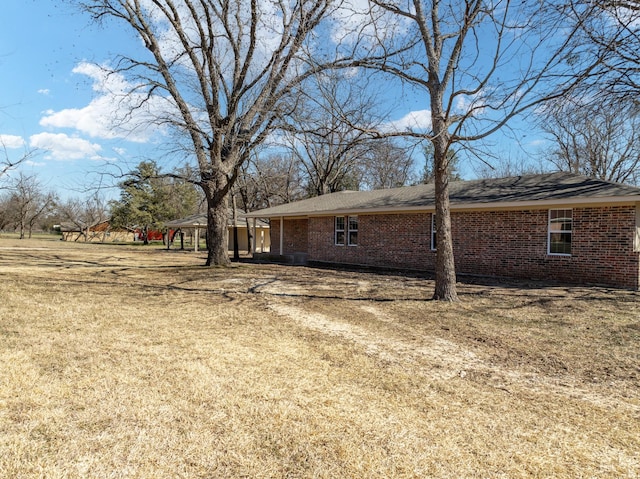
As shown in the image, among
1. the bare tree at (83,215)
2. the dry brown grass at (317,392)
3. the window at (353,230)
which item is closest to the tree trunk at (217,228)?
the window at (353,230)

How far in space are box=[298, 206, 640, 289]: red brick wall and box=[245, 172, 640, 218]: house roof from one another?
59 centimetres

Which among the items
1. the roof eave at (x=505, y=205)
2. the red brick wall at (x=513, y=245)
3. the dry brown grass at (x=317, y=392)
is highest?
the roof eave at (x=505, y=205)

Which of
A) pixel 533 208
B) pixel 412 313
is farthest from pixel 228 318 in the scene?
pixel 533 208

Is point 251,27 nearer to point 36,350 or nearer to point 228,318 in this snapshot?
point 228,318

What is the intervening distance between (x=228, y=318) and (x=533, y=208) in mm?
9989

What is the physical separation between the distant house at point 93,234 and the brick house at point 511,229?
49.1 m

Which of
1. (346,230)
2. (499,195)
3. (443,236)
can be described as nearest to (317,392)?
(443,236)

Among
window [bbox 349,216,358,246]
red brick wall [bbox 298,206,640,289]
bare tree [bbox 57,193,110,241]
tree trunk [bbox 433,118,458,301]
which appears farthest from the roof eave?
bare tree [bbox 57,193,110,241]

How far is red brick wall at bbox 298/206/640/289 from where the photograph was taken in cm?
A: 1077

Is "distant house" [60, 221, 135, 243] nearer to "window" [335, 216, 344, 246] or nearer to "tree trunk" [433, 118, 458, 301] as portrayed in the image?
"window" [335, 216, 344, 246]

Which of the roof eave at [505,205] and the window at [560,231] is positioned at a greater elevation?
the roof eave at [505,205]

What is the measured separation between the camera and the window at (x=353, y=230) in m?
17.7

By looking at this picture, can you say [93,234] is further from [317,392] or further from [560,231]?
[317,392]

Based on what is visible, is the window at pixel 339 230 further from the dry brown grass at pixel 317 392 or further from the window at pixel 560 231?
the dry brown grass at pixel 317 392
